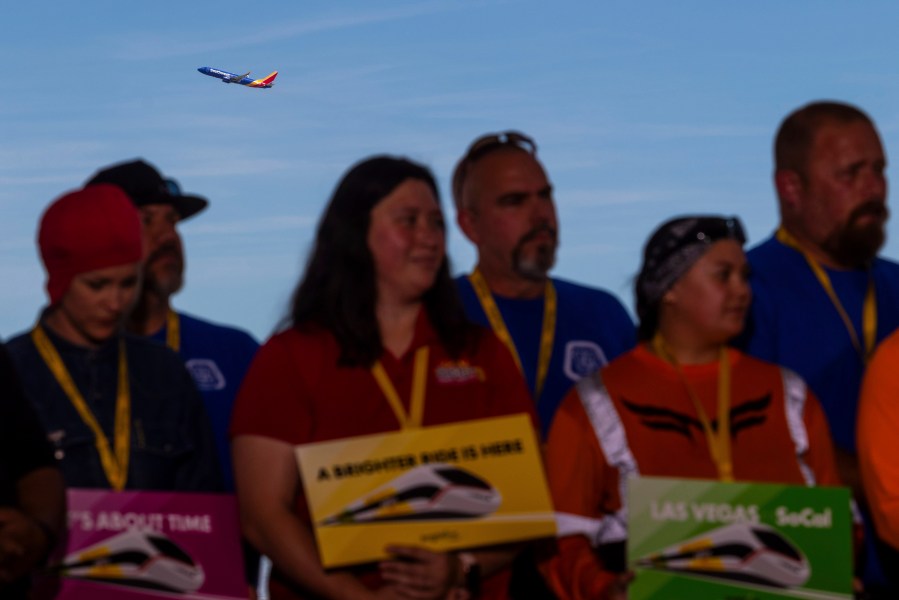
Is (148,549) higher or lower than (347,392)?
lower

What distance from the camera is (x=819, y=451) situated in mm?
5422

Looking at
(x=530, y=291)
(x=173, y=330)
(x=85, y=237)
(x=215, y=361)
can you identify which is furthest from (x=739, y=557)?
(x=173, y=330)

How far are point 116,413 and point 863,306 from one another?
3287mm

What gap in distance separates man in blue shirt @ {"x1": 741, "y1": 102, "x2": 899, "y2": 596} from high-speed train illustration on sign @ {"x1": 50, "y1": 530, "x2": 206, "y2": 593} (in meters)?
2.56

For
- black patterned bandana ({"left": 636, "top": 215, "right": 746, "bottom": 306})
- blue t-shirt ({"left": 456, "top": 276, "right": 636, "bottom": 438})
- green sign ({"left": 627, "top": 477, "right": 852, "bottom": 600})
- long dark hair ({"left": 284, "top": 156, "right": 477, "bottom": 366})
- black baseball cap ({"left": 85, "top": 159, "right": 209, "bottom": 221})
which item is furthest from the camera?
black baseball cap ({"left": 85, "top": 159, "right": 209, "bottom": 221})

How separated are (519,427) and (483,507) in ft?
0.96

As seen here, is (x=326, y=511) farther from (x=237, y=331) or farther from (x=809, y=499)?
(x=237, y=331)

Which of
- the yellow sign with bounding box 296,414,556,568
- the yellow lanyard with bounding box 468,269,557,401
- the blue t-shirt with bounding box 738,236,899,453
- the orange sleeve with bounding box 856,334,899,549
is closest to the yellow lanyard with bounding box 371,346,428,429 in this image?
the yellow sign with bounding box 296,414,556,568

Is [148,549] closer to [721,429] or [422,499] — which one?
[422,499]

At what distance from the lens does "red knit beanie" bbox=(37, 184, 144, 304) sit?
207 inches

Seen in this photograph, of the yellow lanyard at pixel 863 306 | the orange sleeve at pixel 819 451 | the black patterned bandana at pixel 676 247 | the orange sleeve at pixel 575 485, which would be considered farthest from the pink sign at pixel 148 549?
the yellow lanyard at pixel 863 306

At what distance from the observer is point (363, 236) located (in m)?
5.39

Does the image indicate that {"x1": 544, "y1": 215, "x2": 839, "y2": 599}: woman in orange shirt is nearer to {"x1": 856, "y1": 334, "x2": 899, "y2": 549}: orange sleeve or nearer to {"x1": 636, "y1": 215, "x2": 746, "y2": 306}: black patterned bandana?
{"x1": 636, "y1": 215, "x2": 746, "y2": 306}: black patterned bandana

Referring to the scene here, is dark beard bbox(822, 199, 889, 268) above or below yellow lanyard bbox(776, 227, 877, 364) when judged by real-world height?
above
